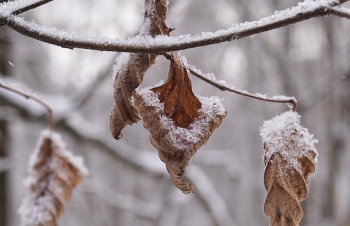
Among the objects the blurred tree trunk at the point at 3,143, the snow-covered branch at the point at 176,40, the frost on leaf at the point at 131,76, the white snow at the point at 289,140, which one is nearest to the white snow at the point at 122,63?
the frost on leaf at the point at 131,76

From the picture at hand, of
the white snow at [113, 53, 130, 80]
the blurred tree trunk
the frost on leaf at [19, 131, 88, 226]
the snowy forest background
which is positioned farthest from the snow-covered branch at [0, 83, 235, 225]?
the white snow at [113, 53, 130, 80]

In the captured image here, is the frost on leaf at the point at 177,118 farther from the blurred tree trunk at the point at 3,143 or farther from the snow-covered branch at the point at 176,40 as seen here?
the blurred tree trunk at the point at 3,143

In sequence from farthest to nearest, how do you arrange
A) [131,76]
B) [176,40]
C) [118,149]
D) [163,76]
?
[163,76] < [118,149] < [131,76] < [176,40]

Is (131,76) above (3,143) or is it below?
below

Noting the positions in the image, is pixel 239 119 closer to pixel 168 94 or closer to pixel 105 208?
pixel 105 208

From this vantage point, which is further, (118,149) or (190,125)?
(118,149)

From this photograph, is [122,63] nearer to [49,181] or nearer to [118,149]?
[49,181]

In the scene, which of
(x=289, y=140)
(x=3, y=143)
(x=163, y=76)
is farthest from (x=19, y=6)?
(x=163, y=76)

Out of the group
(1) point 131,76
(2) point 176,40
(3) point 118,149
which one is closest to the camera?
(2) point 176,40
